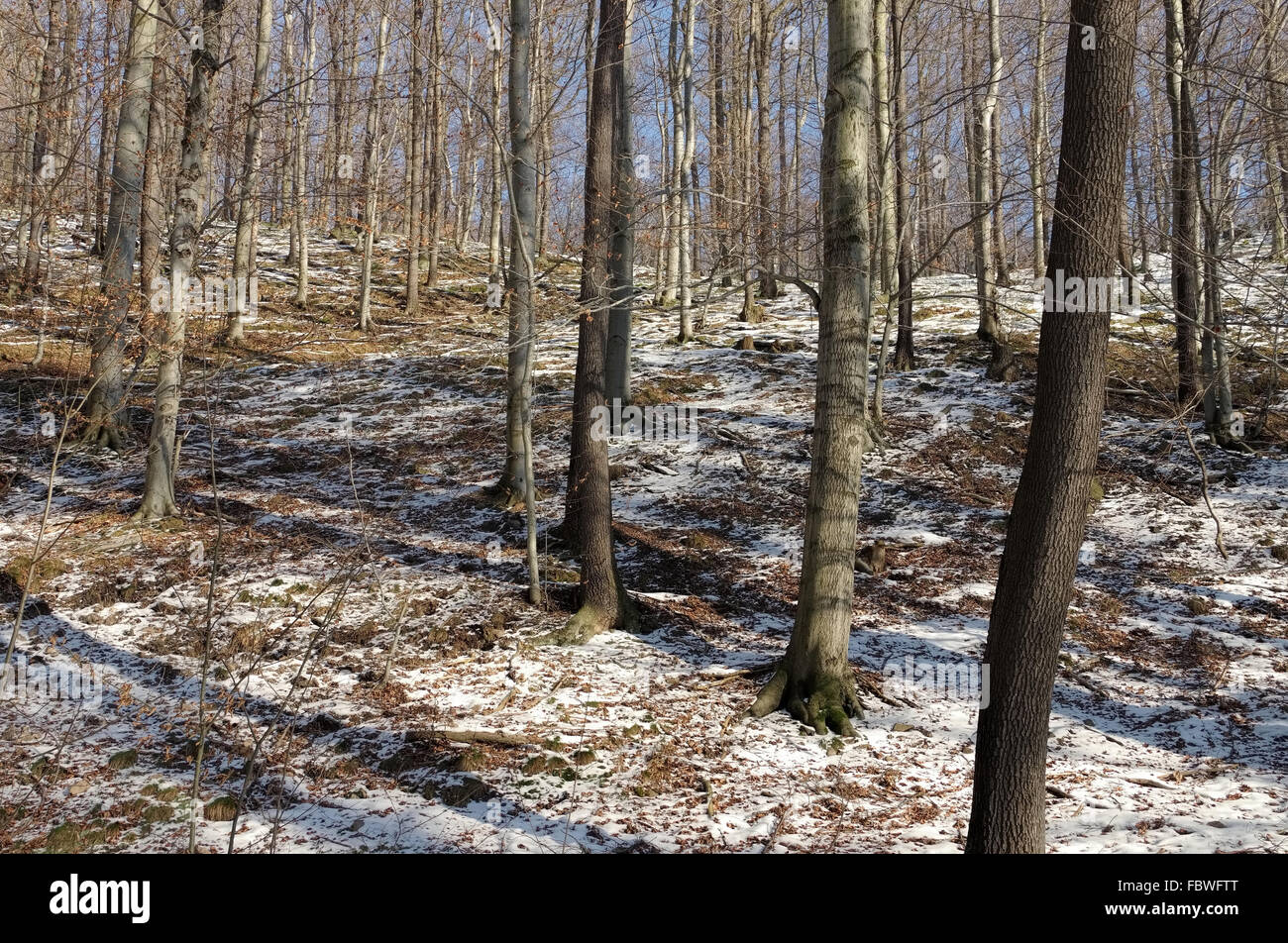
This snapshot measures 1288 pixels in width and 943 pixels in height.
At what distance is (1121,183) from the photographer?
3.82 metres

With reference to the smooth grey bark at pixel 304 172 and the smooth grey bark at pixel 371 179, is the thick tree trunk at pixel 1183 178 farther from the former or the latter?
the smooth grey bark at pixel 304 172

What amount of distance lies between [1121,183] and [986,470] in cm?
825

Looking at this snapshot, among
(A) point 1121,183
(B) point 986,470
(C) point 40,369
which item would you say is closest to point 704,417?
(B) point 986,470

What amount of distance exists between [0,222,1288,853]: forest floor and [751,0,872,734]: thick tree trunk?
0.44 metres

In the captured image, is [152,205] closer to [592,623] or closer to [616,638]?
[592,623]

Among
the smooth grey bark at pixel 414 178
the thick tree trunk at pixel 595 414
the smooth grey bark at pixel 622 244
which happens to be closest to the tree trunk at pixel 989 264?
the smooth grey bark at pixel 622 244

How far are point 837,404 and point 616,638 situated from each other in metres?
3.22

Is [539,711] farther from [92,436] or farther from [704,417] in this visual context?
[92,436]

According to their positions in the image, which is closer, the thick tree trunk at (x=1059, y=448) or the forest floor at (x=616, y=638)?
the thick tree trunk at (x=1059, y=448)

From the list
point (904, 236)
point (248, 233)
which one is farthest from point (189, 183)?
point (248, 233)

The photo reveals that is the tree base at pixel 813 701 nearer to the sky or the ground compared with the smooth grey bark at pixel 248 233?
nearer to the ground

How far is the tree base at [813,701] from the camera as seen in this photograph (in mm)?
6301
